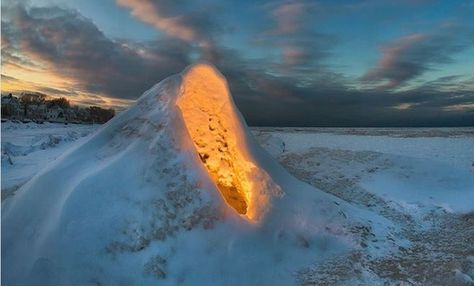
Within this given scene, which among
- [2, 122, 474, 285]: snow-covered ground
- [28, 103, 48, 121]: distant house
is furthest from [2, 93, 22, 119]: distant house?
[2, 122, 474, 285]: snow-covered ground

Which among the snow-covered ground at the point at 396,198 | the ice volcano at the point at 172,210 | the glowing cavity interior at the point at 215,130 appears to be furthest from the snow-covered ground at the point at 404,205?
the glowing cavity interior at the point at 215,130

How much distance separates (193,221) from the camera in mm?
8164

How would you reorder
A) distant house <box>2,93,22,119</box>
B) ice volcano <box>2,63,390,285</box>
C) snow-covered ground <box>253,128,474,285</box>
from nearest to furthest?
ice volcano <box>2,63,390,285</box> → snow-covered ground <box>253,128,474,285</box> → distant house <box>2,93,22,119</box>

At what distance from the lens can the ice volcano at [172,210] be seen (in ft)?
24.0

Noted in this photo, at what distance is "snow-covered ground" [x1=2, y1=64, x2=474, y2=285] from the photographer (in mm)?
7375

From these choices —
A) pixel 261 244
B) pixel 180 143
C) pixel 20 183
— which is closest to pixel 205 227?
pixel 261 244

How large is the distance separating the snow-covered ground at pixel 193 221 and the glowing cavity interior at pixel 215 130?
0.03 meters

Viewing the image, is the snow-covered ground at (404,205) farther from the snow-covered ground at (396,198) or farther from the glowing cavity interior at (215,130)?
the glowing cavity interior at (215,130)

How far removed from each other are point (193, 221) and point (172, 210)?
0.46 m

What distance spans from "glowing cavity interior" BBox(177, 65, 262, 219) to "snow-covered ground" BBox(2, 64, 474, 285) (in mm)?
26

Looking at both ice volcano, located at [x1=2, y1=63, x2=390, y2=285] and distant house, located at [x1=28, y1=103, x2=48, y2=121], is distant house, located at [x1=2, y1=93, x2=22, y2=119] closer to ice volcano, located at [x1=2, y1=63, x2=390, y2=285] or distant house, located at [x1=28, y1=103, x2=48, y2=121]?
distant house, located at [x1=28, y1=103, x2=48, y2=121]

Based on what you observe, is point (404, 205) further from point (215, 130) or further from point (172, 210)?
point (172, 210)

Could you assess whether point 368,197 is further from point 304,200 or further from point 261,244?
point 261,244

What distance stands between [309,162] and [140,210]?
38.5ft
